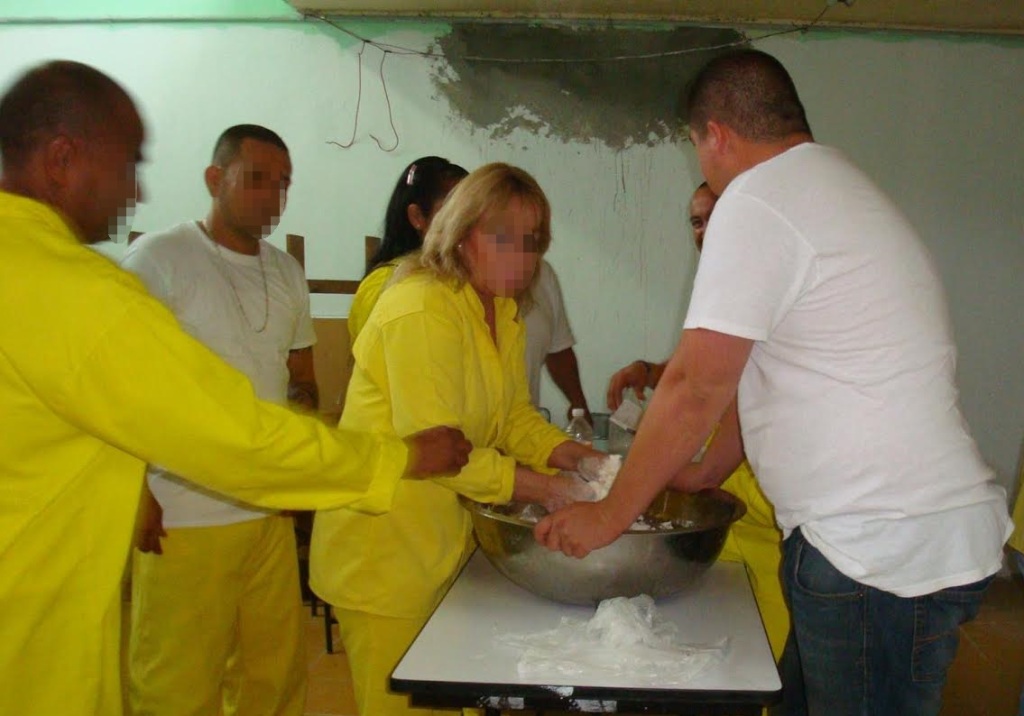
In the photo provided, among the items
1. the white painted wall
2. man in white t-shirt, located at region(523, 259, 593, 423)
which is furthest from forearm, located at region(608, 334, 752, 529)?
the white painted wall

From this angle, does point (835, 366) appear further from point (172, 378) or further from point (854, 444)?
point (172, 378)

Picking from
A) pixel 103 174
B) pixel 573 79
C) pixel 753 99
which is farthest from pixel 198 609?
pixel 573 79

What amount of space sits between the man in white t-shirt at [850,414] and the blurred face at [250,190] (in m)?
1.40

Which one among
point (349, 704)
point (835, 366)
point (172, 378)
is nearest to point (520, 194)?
point (835, 366)

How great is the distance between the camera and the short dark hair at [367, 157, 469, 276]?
9.29ft

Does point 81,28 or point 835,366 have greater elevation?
point 81,28

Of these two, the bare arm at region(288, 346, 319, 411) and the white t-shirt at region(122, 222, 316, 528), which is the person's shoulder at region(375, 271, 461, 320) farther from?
the bare arm at region(288, 346, 319, 411)

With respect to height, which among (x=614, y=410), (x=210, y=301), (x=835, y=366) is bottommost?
(x=614, y=410)

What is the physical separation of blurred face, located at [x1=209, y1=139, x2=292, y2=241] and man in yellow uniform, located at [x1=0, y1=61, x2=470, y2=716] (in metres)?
1.05

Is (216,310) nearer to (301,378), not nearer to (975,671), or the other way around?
(301,378)

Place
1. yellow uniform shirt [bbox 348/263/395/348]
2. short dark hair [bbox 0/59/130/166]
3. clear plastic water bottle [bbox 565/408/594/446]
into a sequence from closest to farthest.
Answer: short dark hair [bbox 0/59/130/166] < yellow uniform shirt [bbox 348/263/395/348] < clear plastic water bottle [bbox 565/408/594/446]

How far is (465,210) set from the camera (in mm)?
1869

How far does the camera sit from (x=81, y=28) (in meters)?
4.61

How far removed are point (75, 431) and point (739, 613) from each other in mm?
1172
